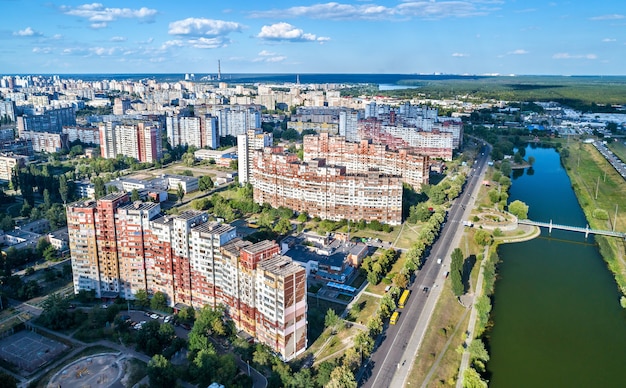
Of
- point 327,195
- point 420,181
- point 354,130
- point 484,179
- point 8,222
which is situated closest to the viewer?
point 8,222

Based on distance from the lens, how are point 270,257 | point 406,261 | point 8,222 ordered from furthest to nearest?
point 8,222
point 406,261
point 270,257

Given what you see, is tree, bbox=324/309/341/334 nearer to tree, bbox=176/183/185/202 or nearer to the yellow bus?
the yellow bus

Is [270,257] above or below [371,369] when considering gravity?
above

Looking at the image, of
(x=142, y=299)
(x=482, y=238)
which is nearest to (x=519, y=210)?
(x=482, y=238)

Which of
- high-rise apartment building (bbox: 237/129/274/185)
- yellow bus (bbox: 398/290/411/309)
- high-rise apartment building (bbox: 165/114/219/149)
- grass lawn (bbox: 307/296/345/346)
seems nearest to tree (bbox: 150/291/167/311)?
grass lawn (bbox: 307/296/345/346)

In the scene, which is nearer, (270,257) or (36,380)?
(36,380)

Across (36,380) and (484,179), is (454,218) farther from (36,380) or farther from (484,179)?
(36,380)

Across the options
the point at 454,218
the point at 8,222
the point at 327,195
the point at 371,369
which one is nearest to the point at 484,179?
the point at 454,218

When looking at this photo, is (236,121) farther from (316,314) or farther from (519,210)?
(316,314)
